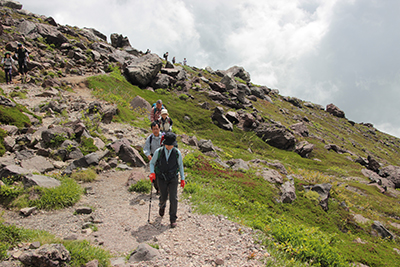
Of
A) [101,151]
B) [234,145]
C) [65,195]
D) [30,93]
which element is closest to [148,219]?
[65,195]

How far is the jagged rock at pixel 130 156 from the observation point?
13.3m

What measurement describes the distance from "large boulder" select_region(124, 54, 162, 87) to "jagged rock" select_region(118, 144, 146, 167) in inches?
948

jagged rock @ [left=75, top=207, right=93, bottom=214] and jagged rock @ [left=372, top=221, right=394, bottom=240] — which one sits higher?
jagged rock @ [left=372, top=221, right=394, bottom=240]

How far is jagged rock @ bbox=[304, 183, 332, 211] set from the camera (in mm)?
14535

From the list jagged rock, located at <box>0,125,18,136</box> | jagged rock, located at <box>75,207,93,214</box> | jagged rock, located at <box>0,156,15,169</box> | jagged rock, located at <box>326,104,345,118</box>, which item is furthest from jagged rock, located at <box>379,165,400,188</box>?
jagged rock, located at <box>326,104,345,118</box>

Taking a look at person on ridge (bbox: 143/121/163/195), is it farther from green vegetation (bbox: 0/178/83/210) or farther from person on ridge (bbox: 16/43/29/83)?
person on ridge (bbox: 16/43/29/83)

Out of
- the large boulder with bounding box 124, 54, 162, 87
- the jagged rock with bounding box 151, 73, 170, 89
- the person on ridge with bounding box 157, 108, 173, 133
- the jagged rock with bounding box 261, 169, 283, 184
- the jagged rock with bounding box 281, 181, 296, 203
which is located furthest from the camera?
the jagged rock with bounding box 151, 73, 170, 89

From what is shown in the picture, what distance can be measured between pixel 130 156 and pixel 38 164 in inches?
184

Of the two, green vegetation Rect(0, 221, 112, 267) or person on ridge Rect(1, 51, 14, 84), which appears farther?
person on ridge Rect(1, 51, 14, 84)

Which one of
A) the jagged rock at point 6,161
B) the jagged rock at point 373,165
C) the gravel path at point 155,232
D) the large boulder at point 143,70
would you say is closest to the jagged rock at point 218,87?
the large boulder at point 143,70

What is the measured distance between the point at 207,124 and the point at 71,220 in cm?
2669

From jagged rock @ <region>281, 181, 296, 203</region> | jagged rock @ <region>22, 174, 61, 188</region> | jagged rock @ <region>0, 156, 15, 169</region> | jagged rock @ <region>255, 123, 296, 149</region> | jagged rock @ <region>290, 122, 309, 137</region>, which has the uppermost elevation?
jagged rock @ <region>290, 122, 309, 137</region>

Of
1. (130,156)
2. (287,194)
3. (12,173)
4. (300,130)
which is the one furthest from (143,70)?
(300,130)

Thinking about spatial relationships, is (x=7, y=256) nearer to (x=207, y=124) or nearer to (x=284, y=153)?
(x=207, y=124)
